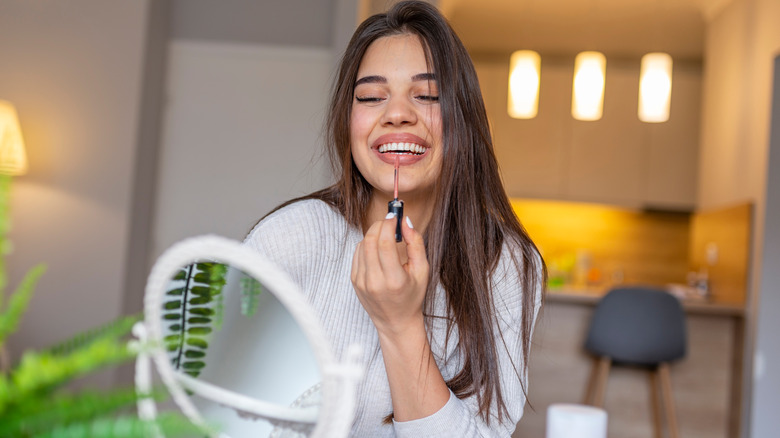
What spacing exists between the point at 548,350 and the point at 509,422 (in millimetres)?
2681

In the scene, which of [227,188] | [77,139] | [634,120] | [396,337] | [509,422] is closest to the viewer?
[396,337]

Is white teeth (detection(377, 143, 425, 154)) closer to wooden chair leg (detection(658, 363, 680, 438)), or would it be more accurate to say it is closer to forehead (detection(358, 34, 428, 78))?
forehead (detection(358, 34, 428, 78))

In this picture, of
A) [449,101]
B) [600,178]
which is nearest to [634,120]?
[600,178]

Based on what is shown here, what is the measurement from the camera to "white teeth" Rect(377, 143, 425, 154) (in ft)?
3.43

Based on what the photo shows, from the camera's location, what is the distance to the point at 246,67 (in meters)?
3.50

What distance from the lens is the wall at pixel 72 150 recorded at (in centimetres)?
322

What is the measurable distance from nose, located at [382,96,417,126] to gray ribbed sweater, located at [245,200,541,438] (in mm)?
189

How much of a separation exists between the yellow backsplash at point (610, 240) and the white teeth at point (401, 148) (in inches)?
177

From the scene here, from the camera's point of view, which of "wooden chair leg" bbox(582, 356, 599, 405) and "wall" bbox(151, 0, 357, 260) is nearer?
"wall" bbox(151, 0, 357, 260)

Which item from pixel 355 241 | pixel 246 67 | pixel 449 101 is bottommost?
pixel 355 241

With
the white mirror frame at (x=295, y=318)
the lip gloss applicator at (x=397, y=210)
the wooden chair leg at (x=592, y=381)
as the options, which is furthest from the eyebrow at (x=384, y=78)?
the wooden chair leg at (x=592, y=381)

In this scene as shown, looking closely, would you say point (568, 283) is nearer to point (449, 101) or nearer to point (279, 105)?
point (279, 105)

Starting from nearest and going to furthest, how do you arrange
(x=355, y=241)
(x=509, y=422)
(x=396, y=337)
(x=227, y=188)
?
(x=396, y=337) < (x=509, y=422) < (x=355, y=241) < (x=227, y=188)

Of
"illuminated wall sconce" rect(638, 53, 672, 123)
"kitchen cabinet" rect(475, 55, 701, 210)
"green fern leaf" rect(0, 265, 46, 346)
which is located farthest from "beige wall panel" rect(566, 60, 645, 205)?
"green fern leaf" rect(0, 265, 46, 346)
